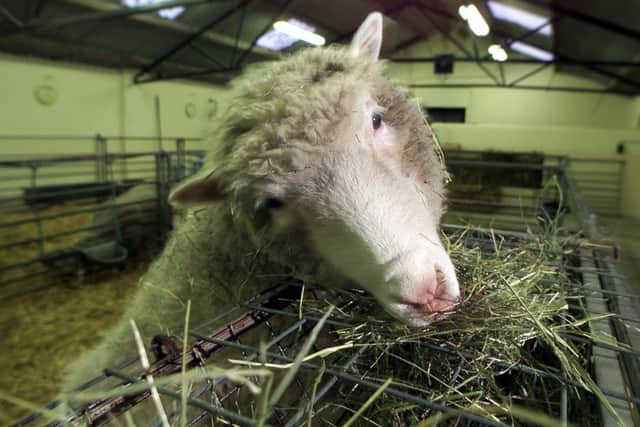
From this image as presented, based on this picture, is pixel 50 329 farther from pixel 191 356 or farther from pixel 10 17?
pixel 10 17

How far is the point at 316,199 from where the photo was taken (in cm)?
116

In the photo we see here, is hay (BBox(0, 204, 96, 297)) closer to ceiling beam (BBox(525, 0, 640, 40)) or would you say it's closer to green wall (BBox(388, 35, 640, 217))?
green wall (BBox(388, 35, 640, 217))

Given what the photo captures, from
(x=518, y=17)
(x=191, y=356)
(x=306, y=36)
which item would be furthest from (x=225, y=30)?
Answer: (x=191, y=356)

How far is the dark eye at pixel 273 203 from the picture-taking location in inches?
48.7

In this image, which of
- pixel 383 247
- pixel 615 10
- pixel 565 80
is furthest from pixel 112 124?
pixel 565 80

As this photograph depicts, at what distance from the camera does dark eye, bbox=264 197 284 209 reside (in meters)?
1.24

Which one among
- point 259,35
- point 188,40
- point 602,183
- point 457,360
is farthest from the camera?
point 188,40

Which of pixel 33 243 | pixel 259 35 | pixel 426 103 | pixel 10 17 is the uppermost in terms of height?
pixel 259 35

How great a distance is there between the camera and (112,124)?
33.3 ft

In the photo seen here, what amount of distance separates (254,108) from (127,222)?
16.8ft

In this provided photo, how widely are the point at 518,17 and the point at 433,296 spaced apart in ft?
27.5

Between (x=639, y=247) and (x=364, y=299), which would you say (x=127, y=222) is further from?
(x=639, y=247)

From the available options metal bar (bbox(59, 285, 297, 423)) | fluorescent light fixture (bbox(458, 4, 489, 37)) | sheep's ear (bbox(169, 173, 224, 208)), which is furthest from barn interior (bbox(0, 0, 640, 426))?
sheep's ear (bbox(169, 173, 224, 208))

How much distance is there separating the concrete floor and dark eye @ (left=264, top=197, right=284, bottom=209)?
156cm
